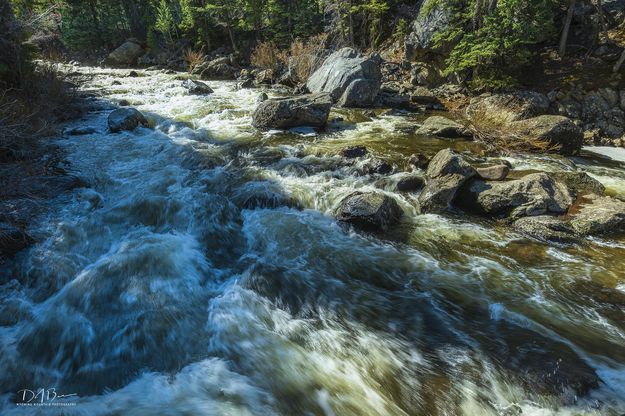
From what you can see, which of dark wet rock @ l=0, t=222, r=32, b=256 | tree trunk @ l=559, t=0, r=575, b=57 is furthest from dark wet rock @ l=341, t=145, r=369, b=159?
tree trunk @ l=559, t=0, r=575, b=57

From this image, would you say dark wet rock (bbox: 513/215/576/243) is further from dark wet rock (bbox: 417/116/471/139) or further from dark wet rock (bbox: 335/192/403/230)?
dark wet rock (bbox: 417/116/471/139)

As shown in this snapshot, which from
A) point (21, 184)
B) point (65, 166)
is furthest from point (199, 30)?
point (21, 184)

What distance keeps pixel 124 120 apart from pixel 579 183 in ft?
43.3

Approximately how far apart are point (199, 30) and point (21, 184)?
111ft

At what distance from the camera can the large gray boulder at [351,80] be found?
14086 millimetres

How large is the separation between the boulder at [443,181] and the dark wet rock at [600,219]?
2.02 meters

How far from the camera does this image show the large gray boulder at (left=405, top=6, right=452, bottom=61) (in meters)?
15.7

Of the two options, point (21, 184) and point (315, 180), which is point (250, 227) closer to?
point (315, 180)

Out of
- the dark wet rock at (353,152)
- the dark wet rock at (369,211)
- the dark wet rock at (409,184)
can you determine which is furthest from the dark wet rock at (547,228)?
the dark wet rock at (353,152)

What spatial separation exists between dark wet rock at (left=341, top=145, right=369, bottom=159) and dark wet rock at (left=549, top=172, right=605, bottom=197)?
4419 millimetres

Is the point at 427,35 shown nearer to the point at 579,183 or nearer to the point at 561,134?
the point at 561,134

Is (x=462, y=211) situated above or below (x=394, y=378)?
above

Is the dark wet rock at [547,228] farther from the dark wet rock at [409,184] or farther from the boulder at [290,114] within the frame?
the boulder at [290,114]

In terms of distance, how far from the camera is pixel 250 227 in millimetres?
6422
